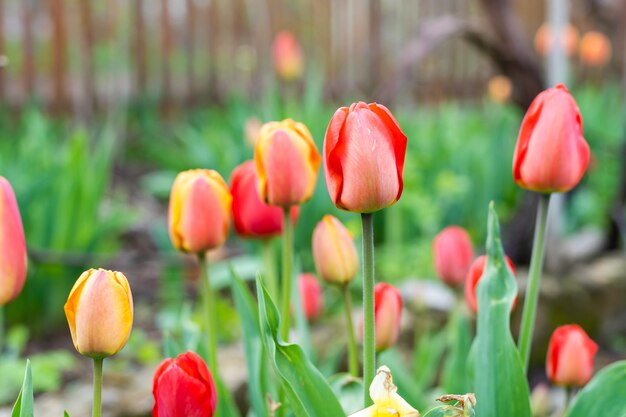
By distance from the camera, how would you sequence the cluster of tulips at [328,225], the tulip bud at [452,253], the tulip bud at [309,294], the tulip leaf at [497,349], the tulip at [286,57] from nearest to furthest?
the cluster of tulips at [328,225], the tulip leaf at [497,349], the tulip bud at [309,294], the tulip bud at [452,253], the tulip at [286,57]

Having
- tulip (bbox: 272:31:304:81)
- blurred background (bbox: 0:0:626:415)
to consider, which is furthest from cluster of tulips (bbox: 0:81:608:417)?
tulip (bbox: 272:31:304:81)

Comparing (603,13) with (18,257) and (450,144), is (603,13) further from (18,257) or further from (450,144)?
(18,257)

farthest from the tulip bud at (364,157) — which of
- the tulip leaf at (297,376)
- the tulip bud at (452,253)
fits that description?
the tulip bud at (452,253)

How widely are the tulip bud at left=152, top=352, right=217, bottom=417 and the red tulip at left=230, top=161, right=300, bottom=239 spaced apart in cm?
38

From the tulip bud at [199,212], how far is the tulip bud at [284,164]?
67mm

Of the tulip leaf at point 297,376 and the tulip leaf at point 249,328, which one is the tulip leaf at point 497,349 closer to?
the tulip leaf at point 297,376

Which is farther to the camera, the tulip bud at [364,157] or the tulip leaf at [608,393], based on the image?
the tulip leaf at [608,393]

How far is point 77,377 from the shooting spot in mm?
2121

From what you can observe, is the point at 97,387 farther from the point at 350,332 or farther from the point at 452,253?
the point at 452,253

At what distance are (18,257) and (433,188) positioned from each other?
239 cm

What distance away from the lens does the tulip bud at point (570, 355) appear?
110 centimetres

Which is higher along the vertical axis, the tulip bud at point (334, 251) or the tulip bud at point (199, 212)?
the tulip bud at point (199, 212)

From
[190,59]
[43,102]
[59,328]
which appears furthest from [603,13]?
[59,328]

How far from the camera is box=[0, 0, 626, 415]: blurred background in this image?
7.85ft
